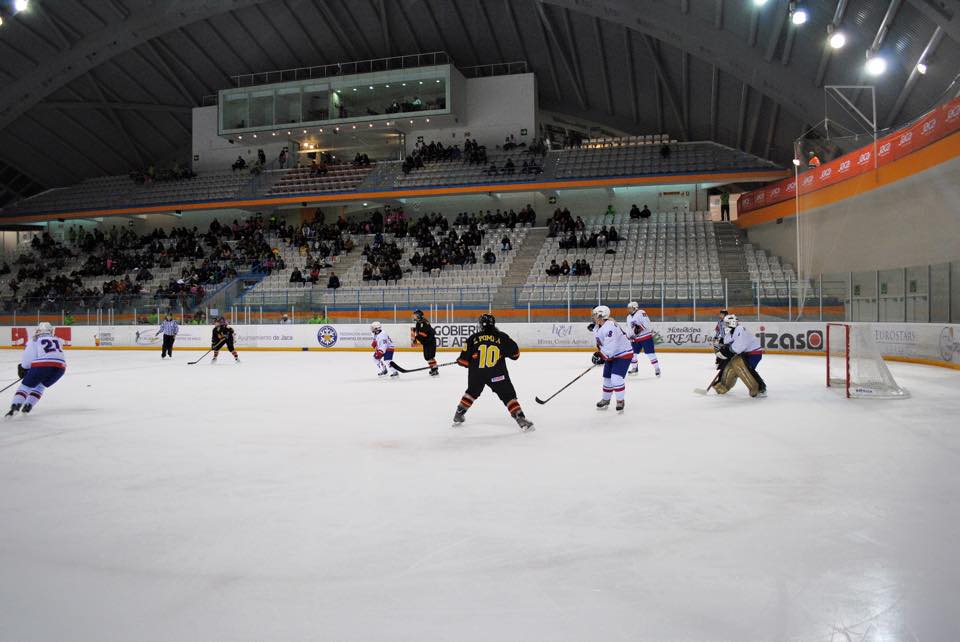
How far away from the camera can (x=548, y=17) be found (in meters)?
30.8

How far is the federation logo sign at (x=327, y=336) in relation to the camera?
22578 millimetres

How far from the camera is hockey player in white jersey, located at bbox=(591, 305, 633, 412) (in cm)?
877

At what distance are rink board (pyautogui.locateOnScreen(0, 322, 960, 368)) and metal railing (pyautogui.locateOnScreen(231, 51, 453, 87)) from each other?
17434mm

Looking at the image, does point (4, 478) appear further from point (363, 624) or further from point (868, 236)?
point (868, 236)

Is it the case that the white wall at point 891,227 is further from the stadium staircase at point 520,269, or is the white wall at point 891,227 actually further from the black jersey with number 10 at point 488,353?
the black jersey with number 10 at point 488,353

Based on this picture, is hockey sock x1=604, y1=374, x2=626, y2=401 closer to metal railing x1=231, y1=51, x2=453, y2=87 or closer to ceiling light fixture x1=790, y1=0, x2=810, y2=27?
ceiling light fixture x1=790, y1=0, x2=810, y2=27

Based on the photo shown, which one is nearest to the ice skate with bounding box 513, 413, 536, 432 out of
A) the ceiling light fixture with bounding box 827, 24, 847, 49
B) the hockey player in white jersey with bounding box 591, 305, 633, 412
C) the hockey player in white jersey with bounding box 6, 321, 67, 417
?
the hockey player in white jersey with bounding box 591, 305, 633, 412

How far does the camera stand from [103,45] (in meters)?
30.6

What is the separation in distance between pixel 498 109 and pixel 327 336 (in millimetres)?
18150

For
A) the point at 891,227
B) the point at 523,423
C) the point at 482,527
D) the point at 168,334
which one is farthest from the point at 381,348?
the point at 891,227

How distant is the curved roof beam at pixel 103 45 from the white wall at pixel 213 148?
7936 millimetres

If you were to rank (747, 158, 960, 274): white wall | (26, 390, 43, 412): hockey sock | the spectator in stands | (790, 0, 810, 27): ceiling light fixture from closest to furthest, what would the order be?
(26, 390, 43, 412): hockey sock
(747, 158, 960, 274): white wall
(790, 0, 810, 27): ceiling light fixture
the spectator in stands

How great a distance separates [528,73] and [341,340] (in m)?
19.4

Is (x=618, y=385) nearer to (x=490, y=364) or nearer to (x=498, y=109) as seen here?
(x=490, y=364)
